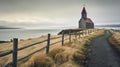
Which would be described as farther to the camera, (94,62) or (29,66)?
(94,62)

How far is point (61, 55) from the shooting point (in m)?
13.9

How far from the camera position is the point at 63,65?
12.4 m

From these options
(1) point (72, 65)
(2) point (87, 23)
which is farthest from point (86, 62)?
(2) point (87, 23)

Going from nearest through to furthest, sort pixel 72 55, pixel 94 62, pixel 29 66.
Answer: pixel 29 66, pixel 94 62, pixel 72 55

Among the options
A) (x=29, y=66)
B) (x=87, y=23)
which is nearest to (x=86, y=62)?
(x=29, y=66)

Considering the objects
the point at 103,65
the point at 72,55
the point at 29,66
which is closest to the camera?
the point at 29,66

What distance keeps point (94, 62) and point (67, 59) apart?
158 centimetres

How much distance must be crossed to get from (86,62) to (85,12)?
4375 inches

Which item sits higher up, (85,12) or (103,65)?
(85,12)

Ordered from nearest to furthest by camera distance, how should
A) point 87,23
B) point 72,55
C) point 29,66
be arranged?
point 29,66 → point 72,55 → point 87,23

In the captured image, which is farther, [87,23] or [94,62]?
[87,23]

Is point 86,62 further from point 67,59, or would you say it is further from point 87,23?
point 87,23

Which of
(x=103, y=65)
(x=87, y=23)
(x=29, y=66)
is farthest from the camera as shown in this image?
(x=87, y=23)

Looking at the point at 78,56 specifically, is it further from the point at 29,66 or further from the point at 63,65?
the point at 29,66
